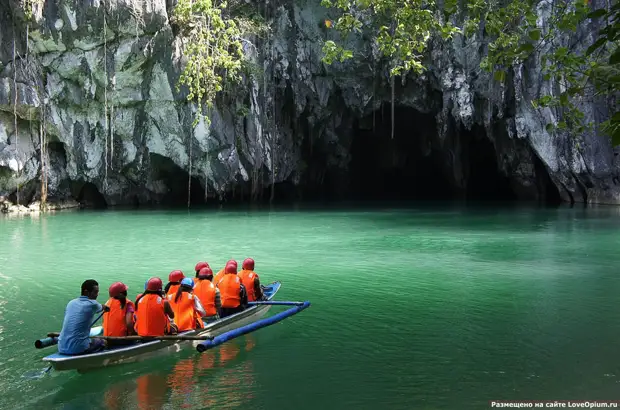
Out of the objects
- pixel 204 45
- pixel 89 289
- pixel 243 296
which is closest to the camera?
pixel 89 289

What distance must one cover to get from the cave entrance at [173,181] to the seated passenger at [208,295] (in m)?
23.8

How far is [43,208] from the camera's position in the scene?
92.3 ft

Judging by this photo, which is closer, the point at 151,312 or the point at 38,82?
the point at 151,312

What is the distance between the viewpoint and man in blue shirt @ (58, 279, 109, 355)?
5715 millimetres

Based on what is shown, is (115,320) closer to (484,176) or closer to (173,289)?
(173,289)

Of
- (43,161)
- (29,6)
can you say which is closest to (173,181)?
(43,161)

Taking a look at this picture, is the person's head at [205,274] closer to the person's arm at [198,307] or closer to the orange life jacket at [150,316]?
the person's arm at [198,307]

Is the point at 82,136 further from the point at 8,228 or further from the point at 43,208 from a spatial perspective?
the point at 8,228

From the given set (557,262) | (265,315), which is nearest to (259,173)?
(557,262)

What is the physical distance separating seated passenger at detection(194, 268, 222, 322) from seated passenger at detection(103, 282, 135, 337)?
4.52ft

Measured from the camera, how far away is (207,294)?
754 centimetres

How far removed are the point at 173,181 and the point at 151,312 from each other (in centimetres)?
2880

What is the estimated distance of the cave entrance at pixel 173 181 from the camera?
31250mm

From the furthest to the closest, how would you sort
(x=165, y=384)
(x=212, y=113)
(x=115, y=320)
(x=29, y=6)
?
(x=212, y=113) < (x=29, y=6) < (x=115, y=320) < (x=165, y=384)
